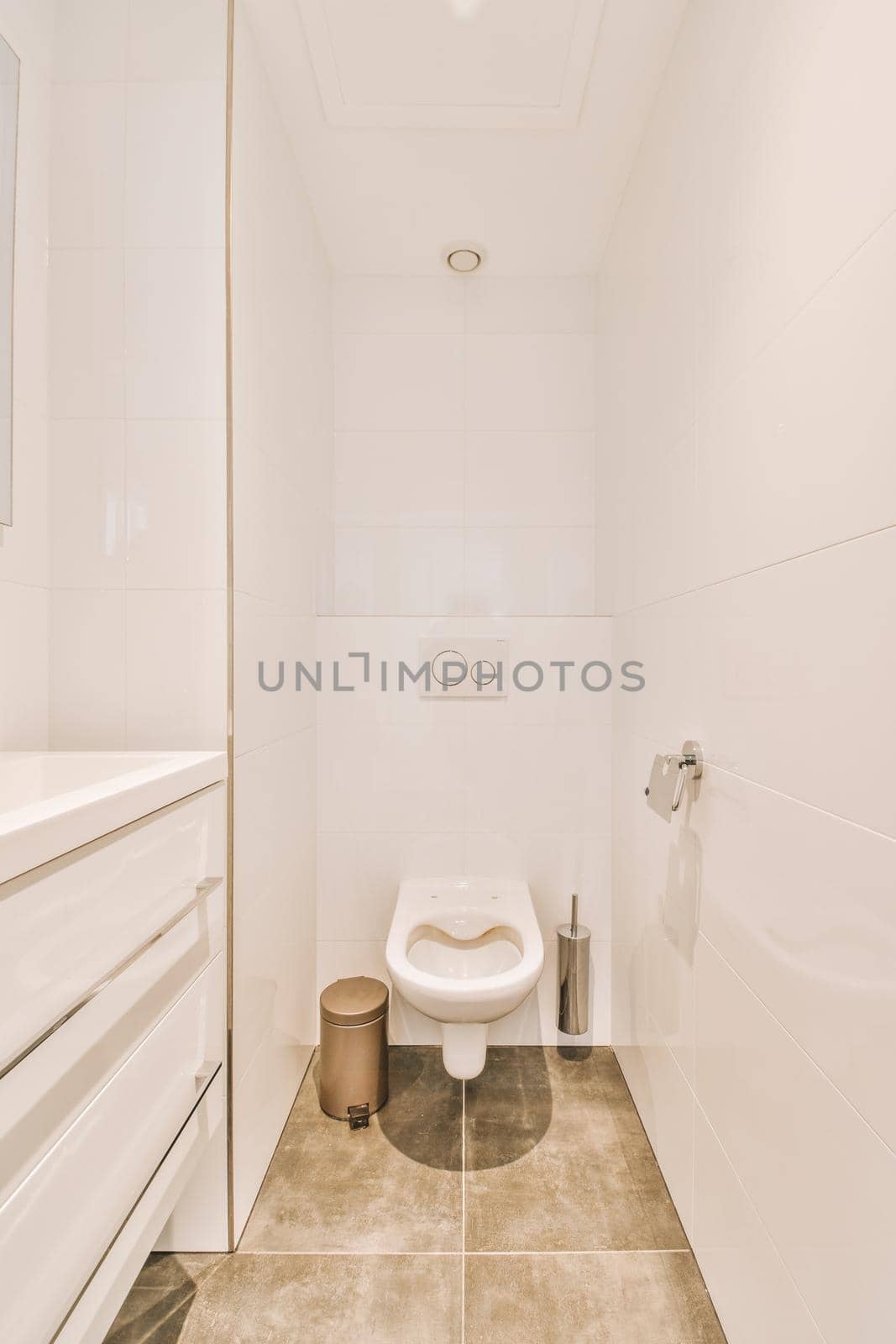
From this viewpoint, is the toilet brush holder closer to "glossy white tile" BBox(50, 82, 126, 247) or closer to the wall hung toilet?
the wall hung toilet

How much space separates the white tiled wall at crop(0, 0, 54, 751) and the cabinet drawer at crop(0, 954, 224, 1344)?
1.94ft

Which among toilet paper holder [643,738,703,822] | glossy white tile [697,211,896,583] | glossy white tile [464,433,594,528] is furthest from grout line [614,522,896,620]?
glossy white tile [464,433,594,528]

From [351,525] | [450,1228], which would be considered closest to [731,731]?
[450,1228]

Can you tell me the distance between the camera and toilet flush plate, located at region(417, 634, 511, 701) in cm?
198

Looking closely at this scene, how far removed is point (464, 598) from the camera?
2.15 meters

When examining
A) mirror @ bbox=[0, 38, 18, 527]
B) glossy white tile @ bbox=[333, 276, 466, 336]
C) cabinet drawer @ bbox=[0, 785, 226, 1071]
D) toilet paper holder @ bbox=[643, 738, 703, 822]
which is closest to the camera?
cabinet drawer @ bbox=[0, 785, 226, 1071]

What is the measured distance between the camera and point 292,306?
168 centimetres

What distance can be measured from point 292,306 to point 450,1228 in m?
2.06

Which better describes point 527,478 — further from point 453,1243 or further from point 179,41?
point 453,1243

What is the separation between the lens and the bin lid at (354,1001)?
1.67m

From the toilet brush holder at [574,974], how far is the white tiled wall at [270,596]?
2.35 feet

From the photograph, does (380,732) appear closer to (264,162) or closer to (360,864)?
(360,864)

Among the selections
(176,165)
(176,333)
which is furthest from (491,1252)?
(176,165)

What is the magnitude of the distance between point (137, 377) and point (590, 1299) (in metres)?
1.84
